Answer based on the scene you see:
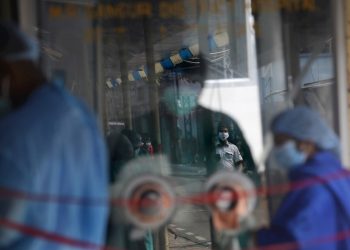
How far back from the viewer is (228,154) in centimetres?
328

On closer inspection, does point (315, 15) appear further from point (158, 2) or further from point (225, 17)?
point (158, 2)

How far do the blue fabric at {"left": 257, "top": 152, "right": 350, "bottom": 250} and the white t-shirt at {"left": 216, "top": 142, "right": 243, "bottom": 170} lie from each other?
94 cm

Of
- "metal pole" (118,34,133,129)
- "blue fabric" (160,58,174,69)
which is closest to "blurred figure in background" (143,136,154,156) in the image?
"metal pole" (118,34,133,129)

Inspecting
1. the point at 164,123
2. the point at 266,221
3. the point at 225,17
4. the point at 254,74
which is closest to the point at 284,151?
the point at 266,221

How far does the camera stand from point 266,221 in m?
1.92

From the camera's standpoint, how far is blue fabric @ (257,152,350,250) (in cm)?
186

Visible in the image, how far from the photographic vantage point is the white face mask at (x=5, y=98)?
161 cm

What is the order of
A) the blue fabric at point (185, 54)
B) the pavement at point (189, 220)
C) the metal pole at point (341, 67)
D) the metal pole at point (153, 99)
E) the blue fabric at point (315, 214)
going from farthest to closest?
the metal pole at point (153, 99) < the blue fabric at point (185, 54) < the metal pole at point (341, 67) < the pavement at point (189, 220) < the blue fabric at point (315, 214)

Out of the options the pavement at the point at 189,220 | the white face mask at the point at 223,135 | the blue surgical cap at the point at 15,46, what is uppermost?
the blue surgical cap at the point at 15,46

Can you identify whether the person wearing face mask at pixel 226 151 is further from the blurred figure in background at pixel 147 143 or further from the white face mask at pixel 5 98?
the white face mask at pixel 5 98

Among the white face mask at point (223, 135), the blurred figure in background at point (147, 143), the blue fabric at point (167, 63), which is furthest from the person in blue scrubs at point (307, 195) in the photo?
the blue fabric at point (167, 63)

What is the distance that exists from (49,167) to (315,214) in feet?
3.09

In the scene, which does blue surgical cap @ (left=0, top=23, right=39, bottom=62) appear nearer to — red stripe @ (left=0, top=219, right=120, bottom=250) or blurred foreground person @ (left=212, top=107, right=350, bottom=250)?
red stripe @ (left=0, top=219, right=120, bottom=250)

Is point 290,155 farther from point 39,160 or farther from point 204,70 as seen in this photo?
point 204,70
